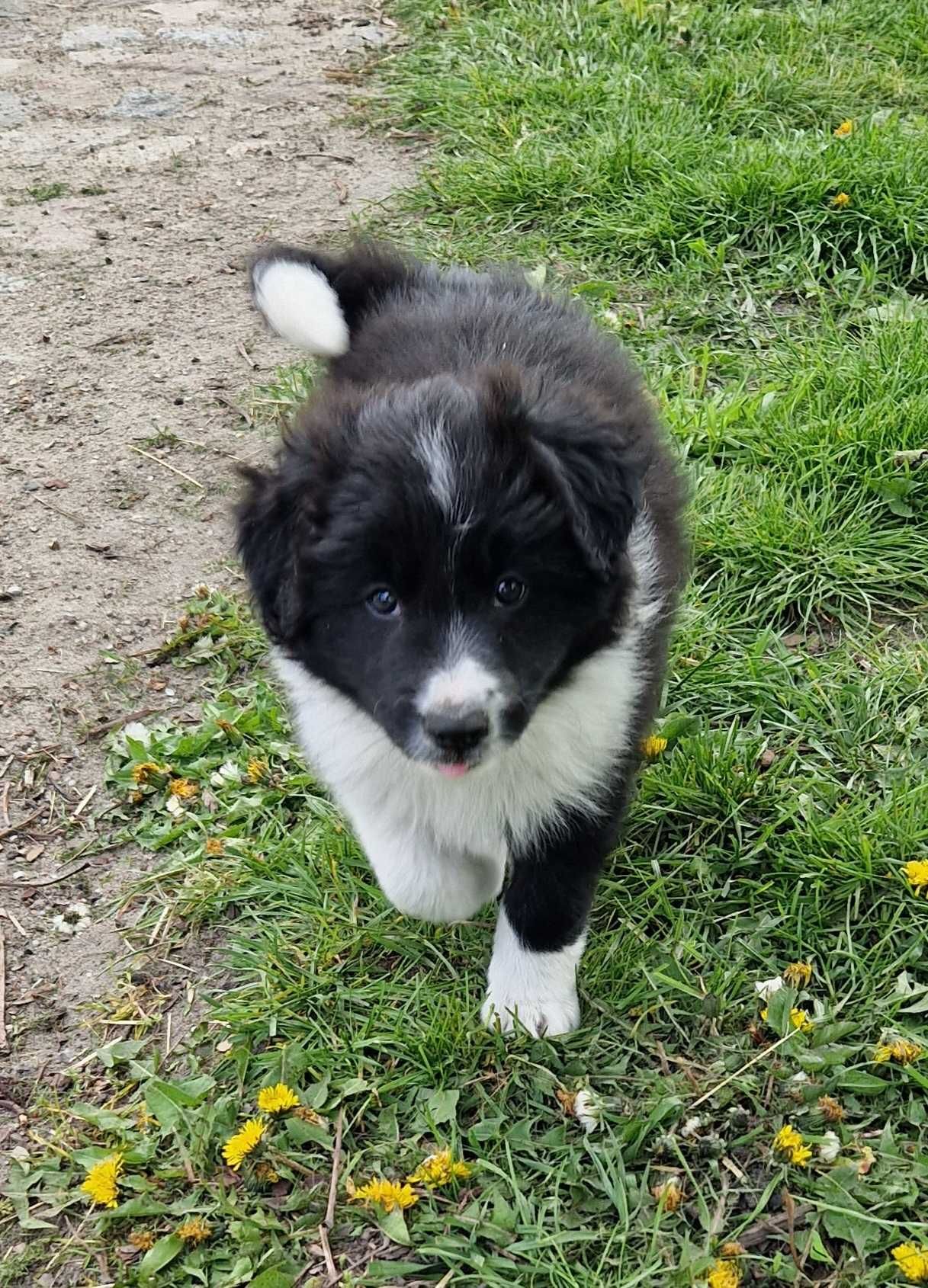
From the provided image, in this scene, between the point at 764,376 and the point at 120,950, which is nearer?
the point at 120,950

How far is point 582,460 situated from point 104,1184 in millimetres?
1499

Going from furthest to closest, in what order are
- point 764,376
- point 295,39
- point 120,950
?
point 295,39, point 764,376, point 120,950

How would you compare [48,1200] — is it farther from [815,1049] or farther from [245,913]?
[815,1049]

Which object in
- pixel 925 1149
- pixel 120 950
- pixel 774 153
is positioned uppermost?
pixel 774 153

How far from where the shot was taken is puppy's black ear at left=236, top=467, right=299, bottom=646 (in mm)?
2135

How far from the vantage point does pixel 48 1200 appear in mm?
2305

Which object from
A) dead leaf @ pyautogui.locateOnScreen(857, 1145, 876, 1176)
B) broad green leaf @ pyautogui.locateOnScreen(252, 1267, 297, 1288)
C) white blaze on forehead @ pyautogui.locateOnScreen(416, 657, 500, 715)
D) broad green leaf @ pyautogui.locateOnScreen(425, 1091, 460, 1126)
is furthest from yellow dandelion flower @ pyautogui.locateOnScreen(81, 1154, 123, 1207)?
dead leaf @ pyautogui.locateOnScreen(857, 1145, 876, 1176)

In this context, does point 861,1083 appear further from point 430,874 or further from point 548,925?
point 430,874

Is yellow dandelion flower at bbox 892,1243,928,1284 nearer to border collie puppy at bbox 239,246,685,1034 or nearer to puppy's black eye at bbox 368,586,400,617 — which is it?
border collie puppy at bbox 239,246,685,1034

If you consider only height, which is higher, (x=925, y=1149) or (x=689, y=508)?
(x=689, y=508)

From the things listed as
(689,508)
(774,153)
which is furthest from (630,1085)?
(774,153)

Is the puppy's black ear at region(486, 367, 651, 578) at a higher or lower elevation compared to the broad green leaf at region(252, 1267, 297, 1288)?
higher

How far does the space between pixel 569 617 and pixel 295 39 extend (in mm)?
5964

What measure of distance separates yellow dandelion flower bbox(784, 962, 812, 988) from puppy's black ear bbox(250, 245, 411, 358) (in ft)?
5.31
